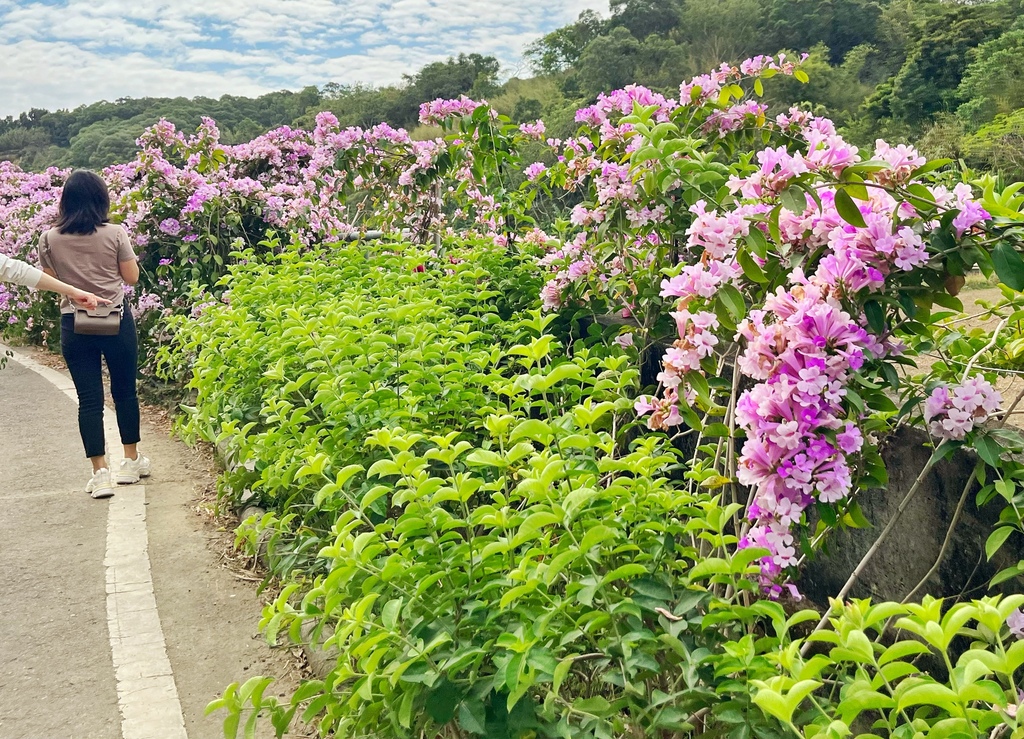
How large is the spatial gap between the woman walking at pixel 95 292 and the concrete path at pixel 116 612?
0.34 metres

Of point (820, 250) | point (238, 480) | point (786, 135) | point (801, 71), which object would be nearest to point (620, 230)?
point (786, 135)

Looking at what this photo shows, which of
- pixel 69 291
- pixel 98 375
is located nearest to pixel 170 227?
pixel 98 375

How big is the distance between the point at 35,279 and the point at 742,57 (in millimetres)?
67671

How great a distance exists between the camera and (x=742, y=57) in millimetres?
64375

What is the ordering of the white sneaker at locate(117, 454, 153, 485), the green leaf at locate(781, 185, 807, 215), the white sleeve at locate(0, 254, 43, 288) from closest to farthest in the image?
the green leaf at locate(781, 185, 807, 215)
the white sleeve at locate(0, 254, 43, 288)
the white sneaker at locate(117, 454, 153, 485)

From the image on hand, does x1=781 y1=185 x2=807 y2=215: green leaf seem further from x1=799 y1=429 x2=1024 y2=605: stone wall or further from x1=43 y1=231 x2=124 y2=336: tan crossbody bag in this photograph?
x1=43 y1=231 x2=124 y2=336: tan crossbody bag

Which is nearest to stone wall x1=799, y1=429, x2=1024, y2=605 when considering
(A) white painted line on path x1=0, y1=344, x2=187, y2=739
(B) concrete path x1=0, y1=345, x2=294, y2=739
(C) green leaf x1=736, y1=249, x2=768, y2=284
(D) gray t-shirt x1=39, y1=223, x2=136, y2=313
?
(C) green leaf x1=736, y1=249, x2=768, y2=284

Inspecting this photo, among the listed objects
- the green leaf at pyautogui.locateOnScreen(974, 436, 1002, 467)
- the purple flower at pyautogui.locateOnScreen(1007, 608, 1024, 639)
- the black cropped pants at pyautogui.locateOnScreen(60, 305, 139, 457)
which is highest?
the green leaf at pyautogui.locateOnScreen(974, 436, 1002, 467)

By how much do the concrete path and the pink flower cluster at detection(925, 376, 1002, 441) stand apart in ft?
7.23

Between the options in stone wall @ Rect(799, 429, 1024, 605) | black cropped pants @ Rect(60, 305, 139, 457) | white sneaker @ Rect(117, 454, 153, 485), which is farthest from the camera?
white sneaker @ Rect(117, 454, 153, 485)

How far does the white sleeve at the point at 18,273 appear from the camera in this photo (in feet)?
13.7

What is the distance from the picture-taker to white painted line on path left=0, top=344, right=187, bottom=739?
2.63 meters

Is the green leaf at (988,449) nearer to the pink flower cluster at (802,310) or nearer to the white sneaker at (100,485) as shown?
the pink flower cluster at (802,310)

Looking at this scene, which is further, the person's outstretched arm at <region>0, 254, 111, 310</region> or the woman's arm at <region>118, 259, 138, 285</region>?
the woman's arm at <region>118, 259, 138, 285</region>
